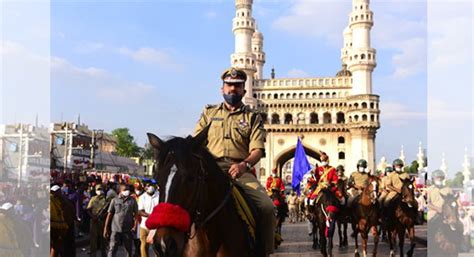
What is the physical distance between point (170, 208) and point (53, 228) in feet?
21.4

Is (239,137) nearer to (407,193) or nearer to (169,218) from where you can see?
(169,218)

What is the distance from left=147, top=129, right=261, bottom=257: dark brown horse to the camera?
310 cm

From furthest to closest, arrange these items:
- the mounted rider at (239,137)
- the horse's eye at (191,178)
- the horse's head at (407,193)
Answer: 1. the horse's head at (407,193)
2. the mounted rider at (239,137)
3. the horse's eye at (191,178)

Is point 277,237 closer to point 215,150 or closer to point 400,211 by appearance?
point 215,150

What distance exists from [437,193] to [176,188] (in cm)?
280

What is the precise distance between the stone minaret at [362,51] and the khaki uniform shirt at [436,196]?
59.5 metres

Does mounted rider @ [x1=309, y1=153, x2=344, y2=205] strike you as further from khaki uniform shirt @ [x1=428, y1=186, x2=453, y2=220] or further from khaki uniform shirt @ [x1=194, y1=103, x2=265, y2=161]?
khaki uniform shirt @ [x1=194, y1=103, x2=265, y2=161]

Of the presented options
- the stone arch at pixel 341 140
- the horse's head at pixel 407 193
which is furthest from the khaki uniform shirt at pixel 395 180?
the stone arch at pixel 341 140

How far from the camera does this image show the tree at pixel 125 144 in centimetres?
7679

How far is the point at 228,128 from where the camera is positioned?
454 centimetres

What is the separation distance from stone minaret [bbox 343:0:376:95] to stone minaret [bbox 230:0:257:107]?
11.7 m

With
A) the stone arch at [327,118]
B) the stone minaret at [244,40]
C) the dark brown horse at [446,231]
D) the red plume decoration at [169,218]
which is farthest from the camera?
the stone arch at [327,118]

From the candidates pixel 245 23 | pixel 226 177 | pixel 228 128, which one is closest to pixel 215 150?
pixel 228 128

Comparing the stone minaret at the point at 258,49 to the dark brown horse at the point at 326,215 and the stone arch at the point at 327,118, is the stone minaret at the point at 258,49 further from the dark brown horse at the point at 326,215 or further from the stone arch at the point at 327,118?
the dark brown horse at the point at 326,215
